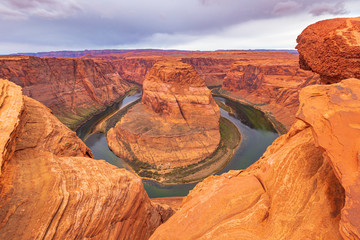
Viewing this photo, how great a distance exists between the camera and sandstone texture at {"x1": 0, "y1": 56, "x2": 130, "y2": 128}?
124 ft

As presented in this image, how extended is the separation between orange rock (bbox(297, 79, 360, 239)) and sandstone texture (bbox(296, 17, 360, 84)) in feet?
9.11

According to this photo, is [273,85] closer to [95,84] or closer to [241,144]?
[241,144]

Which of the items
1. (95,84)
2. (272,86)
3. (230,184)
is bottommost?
(230,184)

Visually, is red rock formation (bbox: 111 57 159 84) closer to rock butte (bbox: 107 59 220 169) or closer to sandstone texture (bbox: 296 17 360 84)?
rock butte (bbox: 107 59 220 169)

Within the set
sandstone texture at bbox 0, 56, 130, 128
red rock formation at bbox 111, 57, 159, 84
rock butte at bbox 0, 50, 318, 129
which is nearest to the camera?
sandstone texture at bbox 0, 56, 130, 128

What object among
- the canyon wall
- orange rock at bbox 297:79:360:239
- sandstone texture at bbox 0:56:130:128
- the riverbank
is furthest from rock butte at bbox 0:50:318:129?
orange rock at bbox 297:79:360:239

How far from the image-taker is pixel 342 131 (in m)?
4.38

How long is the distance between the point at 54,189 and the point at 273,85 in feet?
207

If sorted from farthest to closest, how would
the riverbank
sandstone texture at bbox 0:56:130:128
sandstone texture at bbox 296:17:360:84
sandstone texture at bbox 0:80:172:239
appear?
the riverbank
sandstone texture at bbox 0:56:130:128
sandstone texture at bbox 296:17:360:84
sandstone texture at bbox 0:80:172:239

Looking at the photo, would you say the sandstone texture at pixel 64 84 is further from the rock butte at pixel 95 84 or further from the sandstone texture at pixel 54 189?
A: the sandstone texture at pixel 54 189

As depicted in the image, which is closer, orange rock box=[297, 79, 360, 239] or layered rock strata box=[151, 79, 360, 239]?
orange rock box=[297, 79, 360, 239]

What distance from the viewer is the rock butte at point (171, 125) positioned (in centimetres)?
2669

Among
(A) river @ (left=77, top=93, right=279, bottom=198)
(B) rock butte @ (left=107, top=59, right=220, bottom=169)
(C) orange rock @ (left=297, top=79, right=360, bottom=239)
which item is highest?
(C) orange rock @ (left=297, top=79, right=360, bottom=239)

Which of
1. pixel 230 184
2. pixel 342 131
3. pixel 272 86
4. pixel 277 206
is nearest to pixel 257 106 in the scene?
pixel 272 86
